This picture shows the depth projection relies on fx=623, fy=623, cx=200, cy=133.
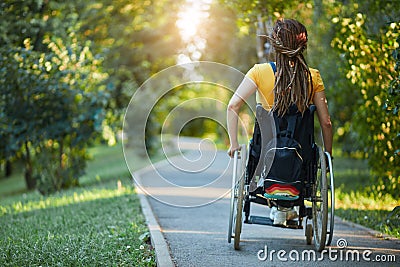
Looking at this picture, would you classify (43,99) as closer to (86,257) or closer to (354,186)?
(354,186)

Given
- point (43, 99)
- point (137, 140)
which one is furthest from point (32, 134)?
point (137, 140)

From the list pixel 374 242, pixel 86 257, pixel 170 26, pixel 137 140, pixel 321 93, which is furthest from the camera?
pixel 137 140

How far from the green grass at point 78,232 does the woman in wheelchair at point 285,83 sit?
1532 mm

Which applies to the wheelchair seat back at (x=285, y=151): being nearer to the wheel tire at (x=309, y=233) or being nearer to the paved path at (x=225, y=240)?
the paved path at (x=225, y=240)

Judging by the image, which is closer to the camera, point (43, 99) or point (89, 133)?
point (43, 99)

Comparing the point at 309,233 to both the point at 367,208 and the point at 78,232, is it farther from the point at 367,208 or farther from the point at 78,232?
the point at 367,208

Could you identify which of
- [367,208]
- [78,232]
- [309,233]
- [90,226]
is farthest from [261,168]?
[367,208]

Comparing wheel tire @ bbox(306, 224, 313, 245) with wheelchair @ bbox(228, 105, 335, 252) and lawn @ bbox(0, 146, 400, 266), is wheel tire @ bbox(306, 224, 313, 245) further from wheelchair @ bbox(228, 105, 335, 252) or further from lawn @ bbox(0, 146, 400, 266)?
lawn @ bbox(0, 146, 400, 266)

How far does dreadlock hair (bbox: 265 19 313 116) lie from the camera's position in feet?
19.2

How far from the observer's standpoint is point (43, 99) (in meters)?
13.1

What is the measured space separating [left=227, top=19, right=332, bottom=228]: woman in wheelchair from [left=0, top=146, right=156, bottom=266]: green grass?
1.53 meters

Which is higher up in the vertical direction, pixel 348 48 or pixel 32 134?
pixel 348 48

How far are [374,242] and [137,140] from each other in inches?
675

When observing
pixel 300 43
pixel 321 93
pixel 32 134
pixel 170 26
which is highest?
pixel 170 26
